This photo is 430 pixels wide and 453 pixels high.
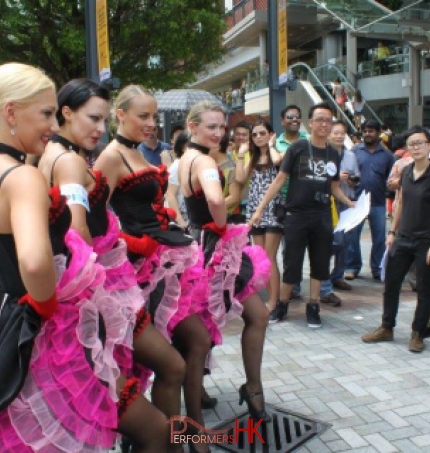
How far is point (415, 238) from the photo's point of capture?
15.5ft

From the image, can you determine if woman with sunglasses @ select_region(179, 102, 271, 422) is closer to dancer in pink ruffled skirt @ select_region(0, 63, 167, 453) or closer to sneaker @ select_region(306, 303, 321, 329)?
dancer in pink ruffled skirt @ select_region(0, 63, 167, 453)

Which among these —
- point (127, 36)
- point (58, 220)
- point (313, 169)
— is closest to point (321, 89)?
point (127, 36)

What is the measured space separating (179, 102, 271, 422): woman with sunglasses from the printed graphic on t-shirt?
191 centimetres

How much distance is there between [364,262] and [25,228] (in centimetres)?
690

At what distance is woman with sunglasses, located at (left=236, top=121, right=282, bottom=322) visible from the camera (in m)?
5.85

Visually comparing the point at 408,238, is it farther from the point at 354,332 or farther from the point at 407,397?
the point at 407,397

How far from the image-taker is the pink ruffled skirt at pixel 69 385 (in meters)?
2.00

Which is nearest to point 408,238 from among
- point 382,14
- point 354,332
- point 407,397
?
point 354,332

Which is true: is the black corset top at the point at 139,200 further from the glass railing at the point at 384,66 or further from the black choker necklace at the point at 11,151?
the glass railing at the point at 384,66

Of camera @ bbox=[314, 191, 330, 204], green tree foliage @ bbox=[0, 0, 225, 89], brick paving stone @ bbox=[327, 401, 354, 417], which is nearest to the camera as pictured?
brick paving stone @ bbox=[327, 401, 354, 417]

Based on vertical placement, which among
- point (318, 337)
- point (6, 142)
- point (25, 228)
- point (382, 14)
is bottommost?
point (318, 337)

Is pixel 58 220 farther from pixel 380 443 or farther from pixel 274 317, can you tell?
pixel 274 317

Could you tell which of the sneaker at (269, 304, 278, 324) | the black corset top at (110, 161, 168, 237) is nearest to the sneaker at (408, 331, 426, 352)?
the sneaker at (269, 304, 278, 324)

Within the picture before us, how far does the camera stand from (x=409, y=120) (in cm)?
2020
